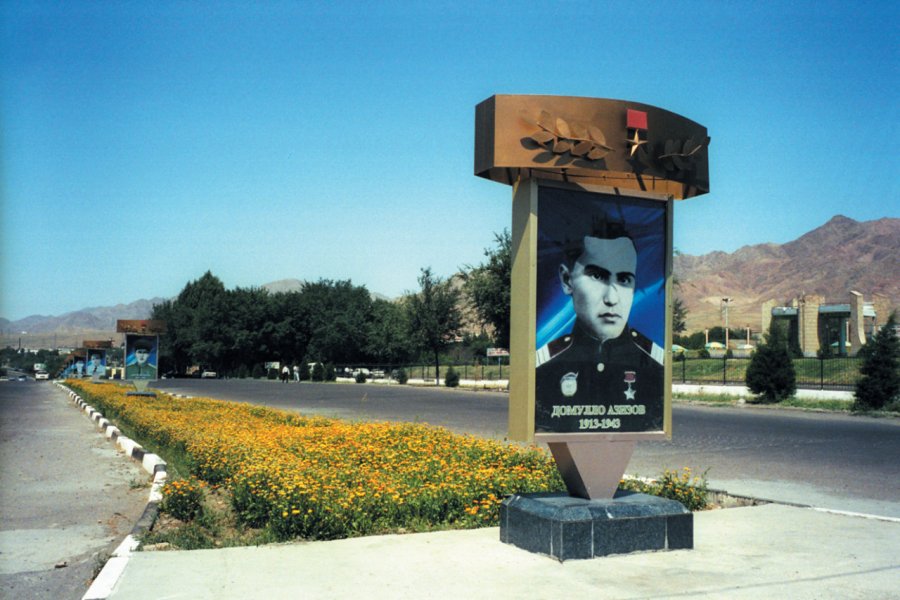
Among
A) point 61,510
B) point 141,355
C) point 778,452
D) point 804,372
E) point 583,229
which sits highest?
point 583,229

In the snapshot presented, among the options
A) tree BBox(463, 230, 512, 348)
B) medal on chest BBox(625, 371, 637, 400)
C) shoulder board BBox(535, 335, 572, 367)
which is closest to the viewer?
shoulder board BBox(535, 335, 572, 367)

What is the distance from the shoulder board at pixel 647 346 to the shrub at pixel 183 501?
4391 mm

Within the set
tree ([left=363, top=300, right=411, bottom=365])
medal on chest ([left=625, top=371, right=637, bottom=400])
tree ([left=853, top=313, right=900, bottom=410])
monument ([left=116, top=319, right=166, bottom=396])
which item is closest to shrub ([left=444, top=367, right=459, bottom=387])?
tree ([left=363, top=300, right=411, bottom=365])

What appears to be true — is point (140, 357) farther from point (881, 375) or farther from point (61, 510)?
point (881, 375)

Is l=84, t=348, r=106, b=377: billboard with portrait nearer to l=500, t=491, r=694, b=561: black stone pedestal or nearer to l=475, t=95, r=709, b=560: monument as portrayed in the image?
l=500, t=491, r=694, b=561: black stone pedestal

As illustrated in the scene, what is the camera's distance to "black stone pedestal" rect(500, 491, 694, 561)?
6.18m

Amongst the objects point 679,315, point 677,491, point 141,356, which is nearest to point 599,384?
point 677,491

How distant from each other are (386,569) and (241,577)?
1.00 meters

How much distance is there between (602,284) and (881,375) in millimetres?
22499

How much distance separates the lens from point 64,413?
29219mm

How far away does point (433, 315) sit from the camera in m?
57.5

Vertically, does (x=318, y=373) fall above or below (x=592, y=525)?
below

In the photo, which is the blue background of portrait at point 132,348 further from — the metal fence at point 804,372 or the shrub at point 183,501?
the shrub at point 183,501

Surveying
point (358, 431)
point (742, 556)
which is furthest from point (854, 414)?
point (742, 556)
